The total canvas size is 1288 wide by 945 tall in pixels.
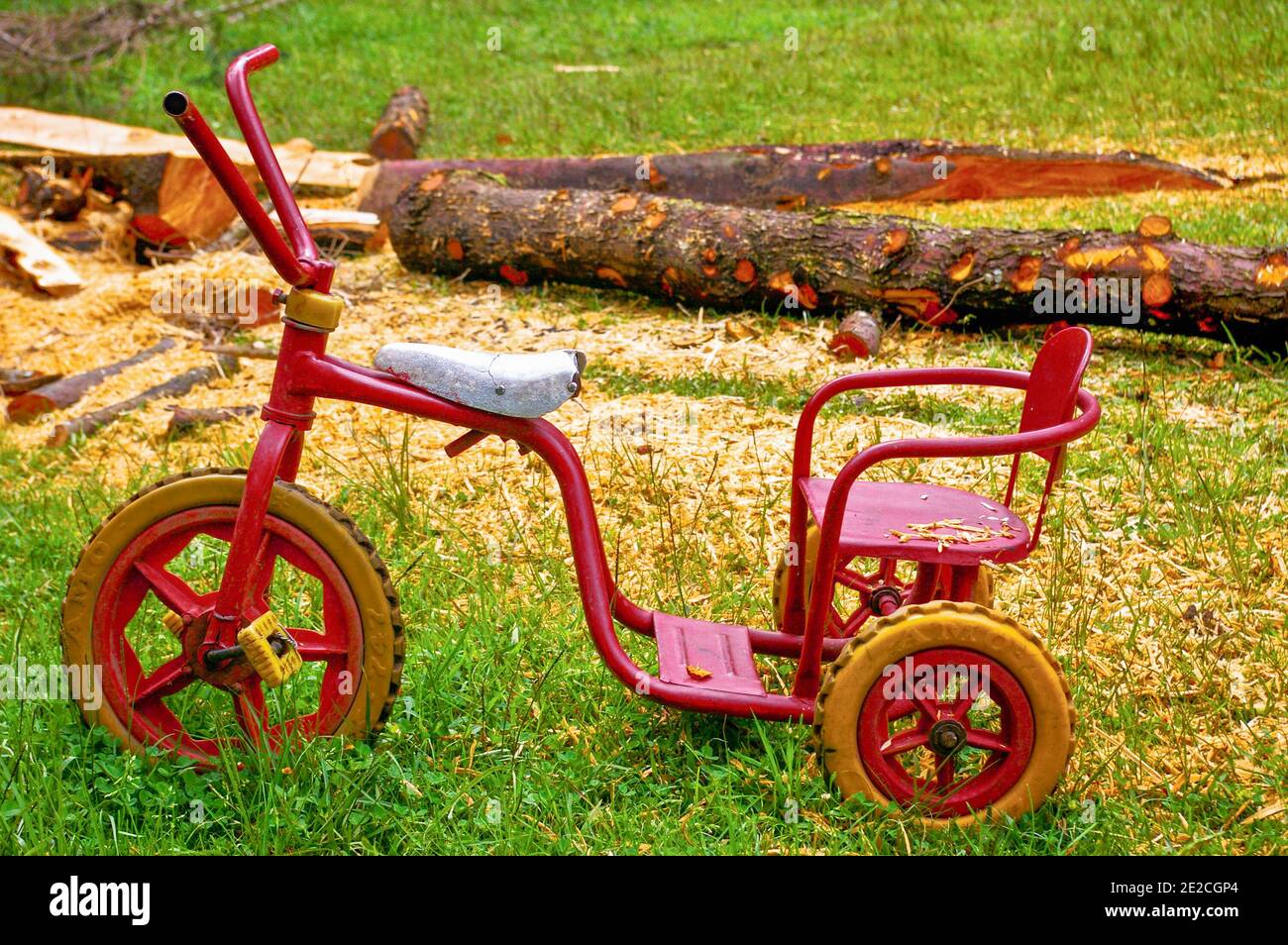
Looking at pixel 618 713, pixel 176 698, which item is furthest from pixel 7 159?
pixel 618 713

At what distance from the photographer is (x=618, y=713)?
10.7ft

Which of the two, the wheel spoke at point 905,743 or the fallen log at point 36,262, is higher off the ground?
the fallen log at point 36,262

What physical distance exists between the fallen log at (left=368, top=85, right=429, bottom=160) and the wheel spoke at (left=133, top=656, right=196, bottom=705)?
7.91m

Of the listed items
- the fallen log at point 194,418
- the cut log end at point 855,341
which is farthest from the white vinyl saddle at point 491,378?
the cut log end at point 855,341

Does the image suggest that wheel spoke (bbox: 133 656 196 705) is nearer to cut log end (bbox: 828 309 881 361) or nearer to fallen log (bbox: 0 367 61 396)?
cut log end (bbox: 828 309 881 361)

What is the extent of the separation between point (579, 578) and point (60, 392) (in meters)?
3.99

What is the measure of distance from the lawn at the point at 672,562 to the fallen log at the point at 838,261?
174mm

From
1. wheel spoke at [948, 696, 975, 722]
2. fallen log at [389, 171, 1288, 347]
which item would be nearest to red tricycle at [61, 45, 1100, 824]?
wheel spoke at [948, 696, 975, 722]

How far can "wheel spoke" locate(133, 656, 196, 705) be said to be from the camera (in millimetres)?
2926

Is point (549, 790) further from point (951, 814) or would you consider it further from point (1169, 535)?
point (1169, 535)

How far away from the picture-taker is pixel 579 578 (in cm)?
292

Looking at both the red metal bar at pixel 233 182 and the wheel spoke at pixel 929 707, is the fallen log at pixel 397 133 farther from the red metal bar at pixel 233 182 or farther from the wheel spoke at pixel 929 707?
the wheel spoke at pixel 929 707

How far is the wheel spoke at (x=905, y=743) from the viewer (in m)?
2.81

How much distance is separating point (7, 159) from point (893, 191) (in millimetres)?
6264
